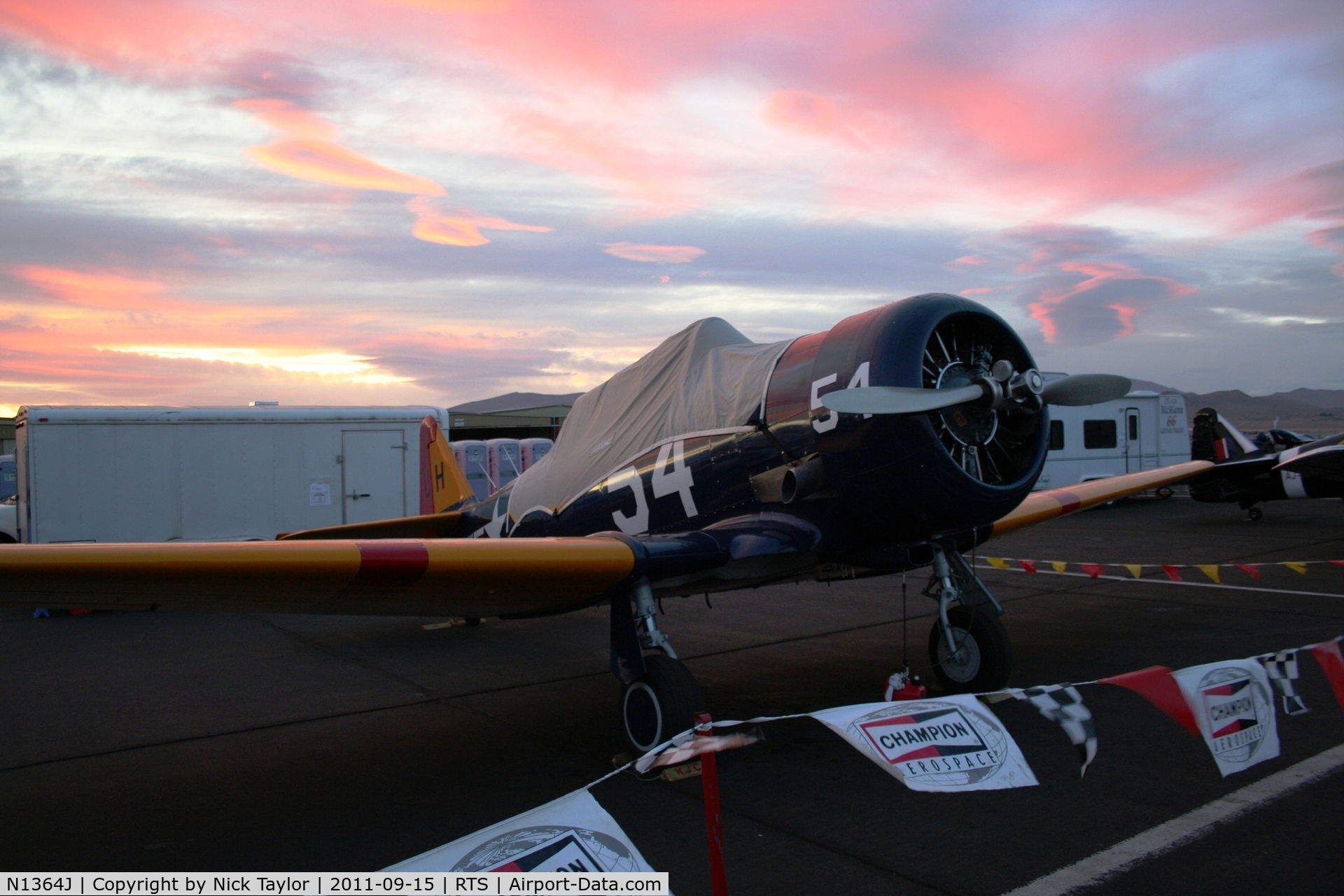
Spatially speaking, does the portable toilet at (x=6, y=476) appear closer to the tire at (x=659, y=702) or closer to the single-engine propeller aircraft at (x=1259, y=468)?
the tire at (x=659, y=702)

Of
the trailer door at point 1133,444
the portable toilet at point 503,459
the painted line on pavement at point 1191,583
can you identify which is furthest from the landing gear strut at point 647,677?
the trailer door at point 1133,444

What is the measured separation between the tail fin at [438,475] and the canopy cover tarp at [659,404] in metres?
3.04

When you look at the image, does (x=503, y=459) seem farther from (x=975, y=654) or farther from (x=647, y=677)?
(x=647, y=677)

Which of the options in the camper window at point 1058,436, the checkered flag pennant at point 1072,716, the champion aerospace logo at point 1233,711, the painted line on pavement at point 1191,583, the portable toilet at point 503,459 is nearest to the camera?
the checkered flag pennant at point 1072,716

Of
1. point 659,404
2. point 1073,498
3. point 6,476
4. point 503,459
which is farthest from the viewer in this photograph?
point 6,476

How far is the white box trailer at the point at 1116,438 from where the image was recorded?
22047 mm

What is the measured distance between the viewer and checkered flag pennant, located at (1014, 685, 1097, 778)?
3.17 m

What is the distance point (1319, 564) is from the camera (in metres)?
11.9

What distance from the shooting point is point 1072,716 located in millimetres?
3248

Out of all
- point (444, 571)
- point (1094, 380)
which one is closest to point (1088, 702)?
point (1094, 380)

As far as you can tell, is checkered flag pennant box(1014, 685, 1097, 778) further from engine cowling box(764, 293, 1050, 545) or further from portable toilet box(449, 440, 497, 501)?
portable toilet box(449, 440, 497, 501)
